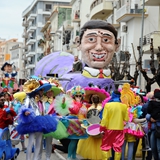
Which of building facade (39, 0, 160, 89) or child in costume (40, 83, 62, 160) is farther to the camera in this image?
building facade (39, 0, 160, 89)

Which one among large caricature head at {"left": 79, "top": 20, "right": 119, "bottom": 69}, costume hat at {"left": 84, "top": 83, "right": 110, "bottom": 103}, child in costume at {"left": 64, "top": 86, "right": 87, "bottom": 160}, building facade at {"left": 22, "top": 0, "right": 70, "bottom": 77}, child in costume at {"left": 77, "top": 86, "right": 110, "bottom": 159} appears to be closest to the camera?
child in costume at {"left": 64, "top": 86, "right": 87, "bottom": 160}

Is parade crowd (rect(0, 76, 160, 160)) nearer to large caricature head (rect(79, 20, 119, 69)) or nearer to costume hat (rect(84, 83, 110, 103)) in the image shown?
costume hat (rect(84, 83, 110, 103))

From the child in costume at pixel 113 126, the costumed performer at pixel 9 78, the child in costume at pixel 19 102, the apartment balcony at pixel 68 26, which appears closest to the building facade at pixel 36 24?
the apartment balcony at pixel 68 26

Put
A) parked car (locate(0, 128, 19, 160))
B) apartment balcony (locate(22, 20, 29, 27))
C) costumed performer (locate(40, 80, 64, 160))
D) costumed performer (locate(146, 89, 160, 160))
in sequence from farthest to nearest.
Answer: apartment balcony (locate(22, 20, 29, 27))
costumed performer (locate(146, 89, 160, 160))
costumed performer (locate(40, 80, 64, 160))
parked car (locate(0, 128, 19, 160))

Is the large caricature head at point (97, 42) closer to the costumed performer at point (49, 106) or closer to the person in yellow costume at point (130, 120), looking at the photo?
the person in yellow costume at point (130, 120)

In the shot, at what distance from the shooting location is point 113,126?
12203mm

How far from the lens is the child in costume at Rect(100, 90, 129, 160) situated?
12.2 meters

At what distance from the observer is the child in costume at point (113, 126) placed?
12.2 metres

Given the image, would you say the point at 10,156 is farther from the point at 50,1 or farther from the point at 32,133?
the point at 50,1

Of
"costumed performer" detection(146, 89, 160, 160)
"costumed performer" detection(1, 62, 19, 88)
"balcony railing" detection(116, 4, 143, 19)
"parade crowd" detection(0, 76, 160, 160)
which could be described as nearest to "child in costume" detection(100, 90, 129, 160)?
"parade crowd" detection(0, 76, 160, 160)

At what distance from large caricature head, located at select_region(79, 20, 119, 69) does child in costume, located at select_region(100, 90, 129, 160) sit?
450cm

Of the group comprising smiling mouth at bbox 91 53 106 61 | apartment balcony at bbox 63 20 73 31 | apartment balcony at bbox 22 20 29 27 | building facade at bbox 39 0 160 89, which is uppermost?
apartment balcony at bbox 22 20 29 27

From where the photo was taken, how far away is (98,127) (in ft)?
42.8

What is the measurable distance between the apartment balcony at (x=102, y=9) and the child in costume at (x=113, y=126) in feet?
117
